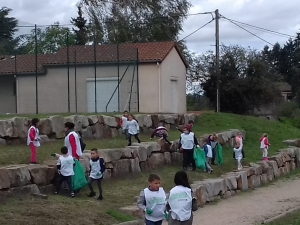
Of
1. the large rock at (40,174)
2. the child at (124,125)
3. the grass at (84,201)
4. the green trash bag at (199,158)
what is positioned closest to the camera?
the grass at (84,201)

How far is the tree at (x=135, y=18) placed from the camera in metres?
44.8

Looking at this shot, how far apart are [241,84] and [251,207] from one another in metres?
23.9

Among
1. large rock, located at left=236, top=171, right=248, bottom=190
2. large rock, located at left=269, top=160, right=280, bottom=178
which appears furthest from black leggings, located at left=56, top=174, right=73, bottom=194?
large rock, located at left=269, top=160, right=280, bottom=178

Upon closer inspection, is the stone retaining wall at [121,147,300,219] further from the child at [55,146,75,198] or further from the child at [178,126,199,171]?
the child at [55,146,75,198]

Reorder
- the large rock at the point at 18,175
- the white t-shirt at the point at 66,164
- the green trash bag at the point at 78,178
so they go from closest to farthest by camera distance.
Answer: the large rock at the point at 18,175 < the white t-shirt at the point at 66,164 < the green trash bag at the point at 78,178

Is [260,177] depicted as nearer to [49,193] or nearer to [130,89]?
[130,89]

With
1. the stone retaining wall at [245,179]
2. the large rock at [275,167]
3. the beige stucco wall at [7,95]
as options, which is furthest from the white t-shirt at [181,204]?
the beige stucco wall at [7,95]

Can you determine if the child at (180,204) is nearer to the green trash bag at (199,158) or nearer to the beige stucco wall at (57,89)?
the green trash bag at (199,158)

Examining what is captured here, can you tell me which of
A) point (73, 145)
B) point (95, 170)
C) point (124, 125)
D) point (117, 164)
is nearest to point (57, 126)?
point (117, 164)

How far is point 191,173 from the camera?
21.6 m

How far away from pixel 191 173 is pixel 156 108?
34.3 ft

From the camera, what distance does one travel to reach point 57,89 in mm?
29719

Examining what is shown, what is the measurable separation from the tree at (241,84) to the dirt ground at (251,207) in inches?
726

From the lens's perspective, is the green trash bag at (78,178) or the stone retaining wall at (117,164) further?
the green trash bag at (78,178)
